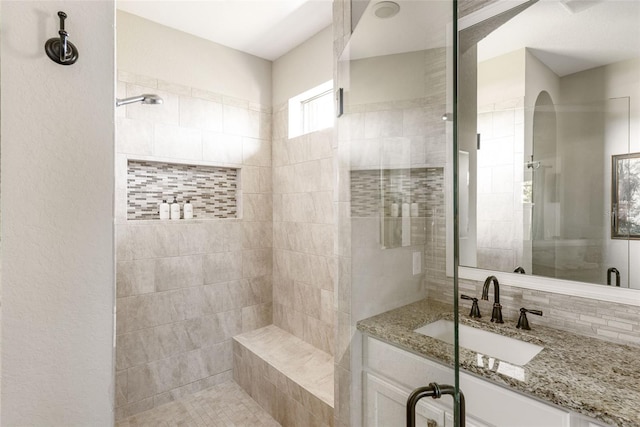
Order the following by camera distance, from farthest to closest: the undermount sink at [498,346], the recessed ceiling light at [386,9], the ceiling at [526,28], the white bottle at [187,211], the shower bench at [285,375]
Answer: the white bottle at [187,211] < the shower bench at [285,375] < the undermount sink at [498,346] < the recessed ceiling light at [386,9] < the ceiling at [526,28]

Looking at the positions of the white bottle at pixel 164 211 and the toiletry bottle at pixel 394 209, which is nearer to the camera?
the toiletry bottle at pixel 394 209

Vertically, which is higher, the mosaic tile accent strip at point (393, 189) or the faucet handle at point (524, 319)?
the mosaic tile accent strip at point (393, 189)

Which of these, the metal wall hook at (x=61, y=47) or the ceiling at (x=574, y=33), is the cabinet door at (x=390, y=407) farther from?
the ceiling at (x=574, y=33)

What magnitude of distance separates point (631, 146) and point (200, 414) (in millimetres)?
2847

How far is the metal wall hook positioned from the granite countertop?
107 cm

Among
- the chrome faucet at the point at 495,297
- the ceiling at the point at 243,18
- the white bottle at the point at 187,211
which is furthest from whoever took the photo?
the white bottle at the point at 187,211

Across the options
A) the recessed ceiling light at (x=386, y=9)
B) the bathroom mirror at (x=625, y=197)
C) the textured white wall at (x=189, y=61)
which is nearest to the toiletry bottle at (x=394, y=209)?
the recessed ceiling light at (x=386, y=9)

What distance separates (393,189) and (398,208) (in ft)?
0.22

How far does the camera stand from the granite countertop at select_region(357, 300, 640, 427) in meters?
0.76

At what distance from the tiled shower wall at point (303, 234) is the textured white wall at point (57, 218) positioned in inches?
68.2

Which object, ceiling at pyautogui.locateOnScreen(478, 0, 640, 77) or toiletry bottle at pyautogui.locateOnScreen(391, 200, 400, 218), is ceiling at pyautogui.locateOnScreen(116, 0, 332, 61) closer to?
ceiling at pyautogui.locateOnScreen(478, 0, 640, 77)

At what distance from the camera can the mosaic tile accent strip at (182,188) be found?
2.40 meters

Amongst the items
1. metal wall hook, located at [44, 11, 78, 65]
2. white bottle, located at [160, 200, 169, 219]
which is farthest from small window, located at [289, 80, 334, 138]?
metal wall hook, located at [44, 11, 78, 65]

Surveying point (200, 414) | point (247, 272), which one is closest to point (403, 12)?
point (247, 272)
